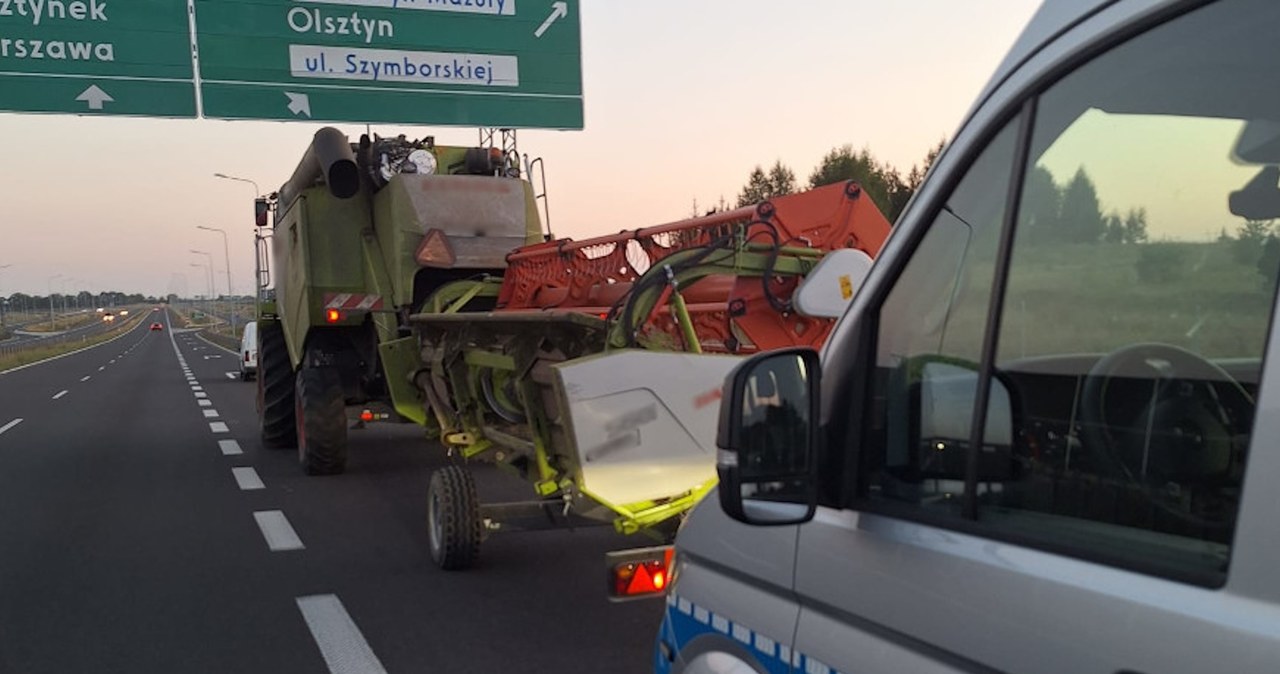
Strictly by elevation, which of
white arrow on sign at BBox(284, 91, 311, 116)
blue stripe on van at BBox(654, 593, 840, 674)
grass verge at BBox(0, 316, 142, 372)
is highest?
white arrow on sign at BBox(284, 91, 311, 116)

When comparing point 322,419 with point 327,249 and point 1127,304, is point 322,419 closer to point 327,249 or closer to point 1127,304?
point 327,249

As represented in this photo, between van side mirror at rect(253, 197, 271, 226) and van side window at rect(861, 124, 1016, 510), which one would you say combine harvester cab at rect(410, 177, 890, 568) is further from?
van side mirror at rect(253, 197, 271, 226)

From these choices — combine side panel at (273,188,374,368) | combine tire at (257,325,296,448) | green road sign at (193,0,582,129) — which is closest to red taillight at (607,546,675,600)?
combine side panel at (273,188,374,368)

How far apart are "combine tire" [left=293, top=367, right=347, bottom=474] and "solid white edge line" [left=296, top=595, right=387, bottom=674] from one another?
432cm

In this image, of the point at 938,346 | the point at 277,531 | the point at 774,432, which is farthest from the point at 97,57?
the point at 938,346

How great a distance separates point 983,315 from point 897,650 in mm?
546

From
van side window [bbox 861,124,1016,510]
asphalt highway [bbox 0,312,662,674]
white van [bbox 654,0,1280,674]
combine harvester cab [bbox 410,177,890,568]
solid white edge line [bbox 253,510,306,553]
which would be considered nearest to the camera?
white van [bbox 654,0,1280,674]

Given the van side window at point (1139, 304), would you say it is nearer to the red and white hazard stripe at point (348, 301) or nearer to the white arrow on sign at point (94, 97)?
the red and white hazard stripe at point (348, 301)

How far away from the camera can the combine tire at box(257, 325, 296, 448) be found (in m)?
11.7

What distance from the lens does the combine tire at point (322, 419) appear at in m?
10.1

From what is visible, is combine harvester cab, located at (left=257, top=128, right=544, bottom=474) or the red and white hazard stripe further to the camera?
the red and white hazard stripe

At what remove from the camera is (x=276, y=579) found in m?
6.43

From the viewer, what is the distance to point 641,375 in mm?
4582

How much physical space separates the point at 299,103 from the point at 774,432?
1128cm
